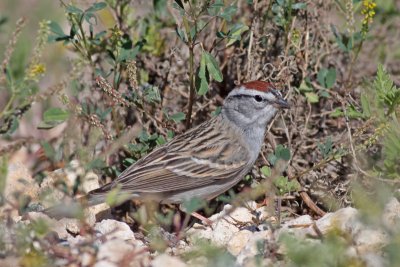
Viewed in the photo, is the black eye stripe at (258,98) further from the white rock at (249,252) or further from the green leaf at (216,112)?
the white rock at (249,252)

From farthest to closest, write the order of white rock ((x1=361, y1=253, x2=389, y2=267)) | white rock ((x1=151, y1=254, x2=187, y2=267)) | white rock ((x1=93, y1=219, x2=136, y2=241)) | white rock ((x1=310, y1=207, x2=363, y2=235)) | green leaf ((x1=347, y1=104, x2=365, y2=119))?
green leaf ((x1=347, y1=104, x2=365, y2=119)) → white rock ((x1=93, y1=219, x2=136, y2=241)) → white rock ((x1=310, y1=207, x2=363, y2=235)) → white rock ((x1=151, y1=254, x2=187, y2=267)) → white rock ((x1=361, y1=253, x2=389, y2=267))

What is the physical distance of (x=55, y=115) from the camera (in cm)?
422

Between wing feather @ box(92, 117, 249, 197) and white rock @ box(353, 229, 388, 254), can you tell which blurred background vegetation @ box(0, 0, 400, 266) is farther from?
white rock @ box(353, 229, 388, 254)

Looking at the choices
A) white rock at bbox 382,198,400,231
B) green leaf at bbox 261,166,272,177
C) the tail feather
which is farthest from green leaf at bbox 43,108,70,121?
white rock at bbox 382,198,400,231

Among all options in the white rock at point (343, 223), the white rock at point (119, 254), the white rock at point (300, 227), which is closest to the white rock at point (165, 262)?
the white rock at point (119, 254)

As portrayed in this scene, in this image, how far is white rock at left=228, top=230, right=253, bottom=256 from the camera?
10.8 ft

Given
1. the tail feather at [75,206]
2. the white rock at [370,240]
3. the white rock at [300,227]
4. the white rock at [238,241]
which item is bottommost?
the white rock at [238,241]

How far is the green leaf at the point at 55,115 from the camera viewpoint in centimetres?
421

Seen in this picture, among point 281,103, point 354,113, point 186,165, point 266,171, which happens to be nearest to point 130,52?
point 186,165

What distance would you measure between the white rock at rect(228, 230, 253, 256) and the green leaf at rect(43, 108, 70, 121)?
1612 millimetres

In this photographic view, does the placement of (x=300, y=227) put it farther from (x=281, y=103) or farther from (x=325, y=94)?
(x=325, y=94)

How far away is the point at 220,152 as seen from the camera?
4.17 meters

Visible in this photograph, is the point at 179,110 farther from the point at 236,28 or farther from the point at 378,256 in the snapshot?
the point at 378,256

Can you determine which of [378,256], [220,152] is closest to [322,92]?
[220,152]
